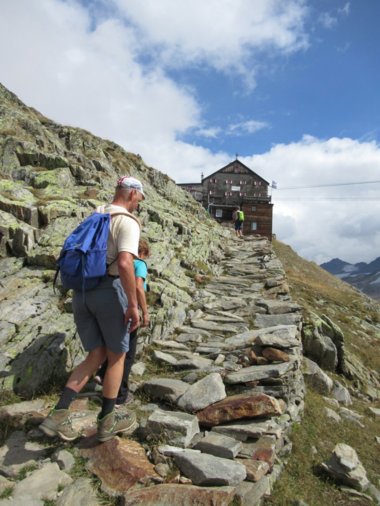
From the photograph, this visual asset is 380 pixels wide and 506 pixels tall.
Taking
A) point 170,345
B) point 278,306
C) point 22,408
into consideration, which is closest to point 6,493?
point 22,408

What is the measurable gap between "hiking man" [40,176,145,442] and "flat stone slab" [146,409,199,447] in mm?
503

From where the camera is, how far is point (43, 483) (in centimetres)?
407

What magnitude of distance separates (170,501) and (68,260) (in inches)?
111

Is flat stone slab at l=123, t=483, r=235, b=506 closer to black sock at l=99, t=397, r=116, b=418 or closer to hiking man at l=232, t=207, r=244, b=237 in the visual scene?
black sock at l=99, t=397, r=116, b=418

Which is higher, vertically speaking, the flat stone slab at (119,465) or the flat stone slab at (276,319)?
the flat stone slab at (276,319)

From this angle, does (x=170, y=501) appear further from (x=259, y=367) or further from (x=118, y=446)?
(x=259, y=367)

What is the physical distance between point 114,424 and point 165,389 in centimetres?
151

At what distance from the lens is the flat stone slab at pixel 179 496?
12.4 feet

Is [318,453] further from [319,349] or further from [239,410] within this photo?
[319,349]

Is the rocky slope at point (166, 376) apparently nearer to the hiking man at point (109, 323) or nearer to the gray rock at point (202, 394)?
the gray rock at point (202, 394)

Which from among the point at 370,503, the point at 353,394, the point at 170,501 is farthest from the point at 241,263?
the point at 170,501

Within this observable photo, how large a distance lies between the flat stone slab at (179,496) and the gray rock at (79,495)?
39 centimetres

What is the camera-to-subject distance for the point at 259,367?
694 centimetres

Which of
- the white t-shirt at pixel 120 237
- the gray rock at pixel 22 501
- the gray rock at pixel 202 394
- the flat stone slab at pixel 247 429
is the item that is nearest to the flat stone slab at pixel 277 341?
the gray rock at pixel 202 394
